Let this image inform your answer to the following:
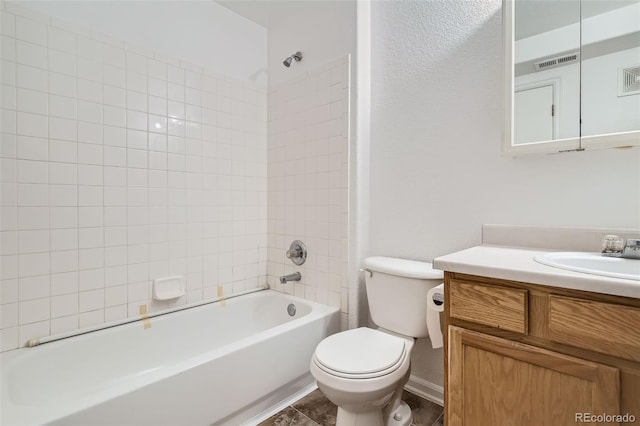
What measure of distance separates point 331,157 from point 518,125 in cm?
98

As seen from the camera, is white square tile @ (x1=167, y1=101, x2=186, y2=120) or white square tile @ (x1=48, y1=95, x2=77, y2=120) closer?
white square tile @ (x1=48, y1=95, x2=77, y2=120)

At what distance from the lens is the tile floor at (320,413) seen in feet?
4.87

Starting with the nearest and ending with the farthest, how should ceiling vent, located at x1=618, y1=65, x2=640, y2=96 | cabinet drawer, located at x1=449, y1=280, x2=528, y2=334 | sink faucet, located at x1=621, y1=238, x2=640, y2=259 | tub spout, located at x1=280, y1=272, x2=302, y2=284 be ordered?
cabinet drawer, located at x1=449, y1=280, x2=528, y2=334, sink faucet, located at x1=621, y1=238, x2=640, y2=259, ceiling vent, located at x1=618, y1=65, x2=640, y2=96, tub spout, located at x1=280, y1=272, x2=302, y2=284

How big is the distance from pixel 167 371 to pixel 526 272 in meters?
1.28

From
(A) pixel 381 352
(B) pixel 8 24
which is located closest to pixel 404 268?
(A) pixel 381 352

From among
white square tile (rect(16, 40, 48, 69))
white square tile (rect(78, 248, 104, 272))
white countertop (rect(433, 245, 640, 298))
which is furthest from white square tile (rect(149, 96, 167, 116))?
white countertop (rect(433, 245, 640, 298))

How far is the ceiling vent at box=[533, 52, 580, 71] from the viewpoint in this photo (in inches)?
47.3

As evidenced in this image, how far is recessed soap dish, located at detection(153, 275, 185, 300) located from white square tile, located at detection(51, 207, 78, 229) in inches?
20.2

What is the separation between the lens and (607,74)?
3.75 ft

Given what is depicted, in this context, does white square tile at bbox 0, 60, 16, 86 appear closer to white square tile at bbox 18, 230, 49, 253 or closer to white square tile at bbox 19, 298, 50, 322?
white square tile at bbox 18, 230, 49, 253

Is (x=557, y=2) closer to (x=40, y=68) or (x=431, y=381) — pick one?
(x=431, y=381)

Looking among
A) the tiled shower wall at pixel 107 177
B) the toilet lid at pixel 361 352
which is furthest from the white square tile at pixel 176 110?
the toilet lid at pixel 361 352

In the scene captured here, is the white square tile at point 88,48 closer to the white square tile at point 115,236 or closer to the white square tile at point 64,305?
the white square tile at point 115,236

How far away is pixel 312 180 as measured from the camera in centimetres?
203
